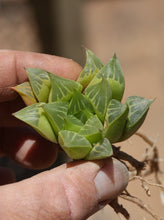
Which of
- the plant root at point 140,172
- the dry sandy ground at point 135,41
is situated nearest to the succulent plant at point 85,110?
the plant root at point 140,172

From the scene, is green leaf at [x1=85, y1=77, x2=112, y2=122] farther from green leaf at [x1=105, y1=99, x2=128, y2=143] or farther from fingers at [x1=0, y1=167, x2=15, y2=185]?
fingers at [x1=0, y1=167, x2=15, y2=185]

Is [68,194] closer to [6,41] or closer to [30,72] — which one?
[30,72]

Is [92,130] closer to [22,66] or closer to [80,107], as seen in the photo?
[80,107]

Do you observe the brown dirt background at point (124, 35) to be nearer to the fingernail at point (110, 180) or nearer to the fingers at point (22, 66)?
the fingers at point (22, 66)

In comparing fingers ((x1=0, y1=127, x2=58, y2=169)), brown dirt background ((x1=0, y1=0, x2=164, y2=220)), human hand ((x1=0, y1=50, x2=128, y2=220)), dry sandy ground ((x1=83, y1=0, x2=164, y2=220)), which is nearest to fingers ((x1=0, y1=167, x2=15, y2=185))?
fingers ((x1=0, y1=127, x2=58, y2=169))

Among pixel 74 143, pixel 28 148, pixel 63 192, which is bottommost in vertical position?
pixel 28 148

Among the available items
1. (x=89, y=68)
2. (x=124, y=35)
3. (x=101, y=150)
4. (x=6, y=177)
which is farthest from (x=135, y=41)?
(x=101, y=150)
